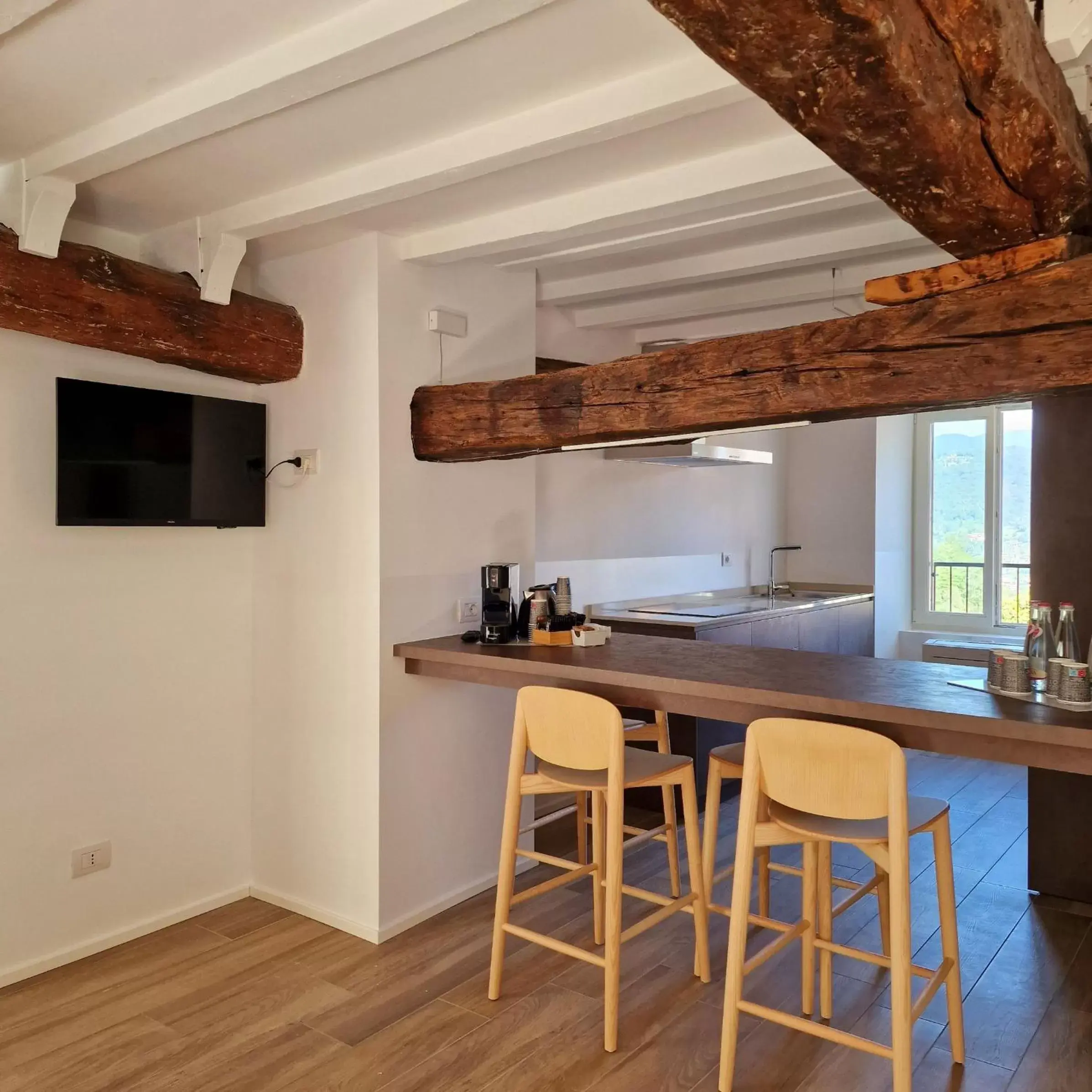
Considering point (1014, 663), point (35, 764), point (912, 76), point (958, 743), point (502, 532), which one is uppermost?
point (912, 76)

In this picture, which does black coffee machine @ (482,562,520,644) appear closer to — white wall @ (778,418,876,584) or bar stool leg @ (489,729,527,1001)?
bar stool leg @ (489,729,527,1001)

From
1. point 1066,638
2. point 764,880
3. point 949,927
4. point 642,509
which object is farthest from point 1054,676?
point 642,509

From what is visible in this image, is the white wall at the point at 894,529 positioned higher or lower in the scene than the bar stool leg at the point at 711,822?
higher

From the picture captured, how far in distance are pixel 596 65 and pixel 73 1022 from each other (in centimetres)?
291

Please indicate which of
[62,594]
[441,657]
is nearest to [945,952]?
[441,657]

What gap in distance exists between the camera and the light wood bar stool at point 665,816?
3.08 meters

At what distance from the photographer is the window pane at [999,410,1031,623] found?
20.5 feet

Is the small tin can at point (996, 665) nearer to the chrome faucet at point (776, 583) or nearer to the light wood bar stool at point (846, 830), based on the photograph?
the light wood bar stool at point (846, 830)

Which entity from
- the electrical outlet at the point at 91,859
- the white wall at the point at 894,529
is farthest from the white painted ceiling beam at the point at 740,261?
the white wall at the point at 894,529

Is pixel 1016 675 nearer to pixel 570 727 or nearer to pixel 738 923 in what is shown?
pixel 738 923

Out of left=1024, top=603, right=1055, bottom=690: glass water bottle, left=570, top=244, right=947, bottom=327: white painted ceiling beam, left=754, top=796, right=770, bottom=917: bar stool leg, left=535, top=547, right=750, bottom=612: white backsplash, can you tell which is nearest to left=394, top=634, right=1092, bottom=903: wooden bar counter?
left=1024, top=603, right=1055, bottom=690: glass water bottle

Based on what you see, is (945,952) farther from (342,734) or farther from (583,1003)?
(342,734)

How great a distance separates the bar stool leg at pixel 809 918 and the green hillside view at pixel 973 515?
14.5 feet

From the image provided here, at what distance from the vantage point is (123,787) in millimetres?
3156
